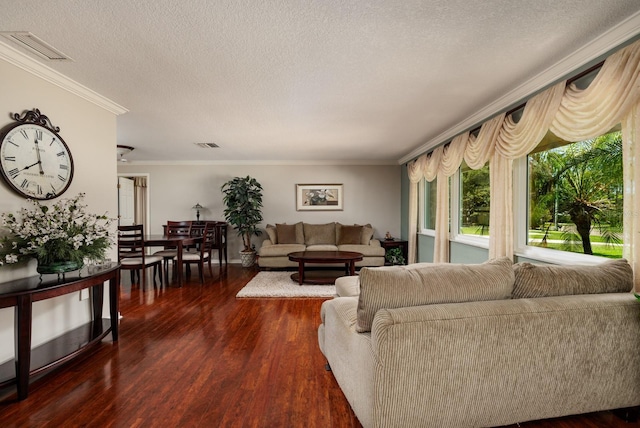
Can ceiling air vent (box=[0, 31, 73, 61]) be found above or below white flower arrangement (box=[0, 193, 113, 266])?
above

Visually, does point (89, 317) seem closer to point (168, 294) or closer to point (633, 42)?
point (168, 294)

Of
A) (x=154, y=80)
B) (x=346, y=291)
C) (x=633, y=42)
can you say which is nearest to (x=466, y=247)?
(x=346, y=291)

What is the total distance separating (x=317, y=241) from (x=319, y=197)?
3.53 feet

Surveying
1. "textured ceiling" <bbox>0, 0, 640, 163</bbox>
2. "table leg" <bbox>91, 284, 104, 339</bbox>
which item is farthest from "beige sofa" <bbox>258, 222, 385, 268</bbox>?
"table leg" <bbox>91, 284, 104, 339</bbox>

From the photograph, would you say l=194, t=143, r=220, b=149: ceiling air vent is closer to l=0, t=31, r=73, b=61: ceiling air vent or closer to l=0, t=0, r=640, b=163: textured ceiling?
l=0, t=0, r=640, b=163: textured ceiling

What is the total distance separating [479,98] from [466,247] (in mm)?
1952

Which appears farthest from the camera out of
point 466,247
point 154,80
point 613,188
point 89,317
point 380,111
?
point 466,247

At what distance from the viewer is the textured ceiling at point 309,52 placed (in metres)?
1.83

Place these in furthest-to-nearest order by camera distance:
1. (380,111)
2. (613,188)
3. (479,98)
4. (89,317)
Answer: (380,111)
(479,98)
(89,317)
(613,188)

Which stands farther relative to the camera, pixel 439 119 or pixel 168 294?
pixel 168 294

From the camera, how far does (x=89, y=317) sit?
9.91 feet

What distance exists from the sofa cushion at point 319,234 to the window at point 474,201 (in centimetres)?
284

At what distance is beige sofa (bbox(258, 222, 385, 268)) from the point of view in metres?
6.05

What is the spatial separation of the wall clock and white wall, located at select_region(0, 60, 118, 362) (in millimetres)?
62
